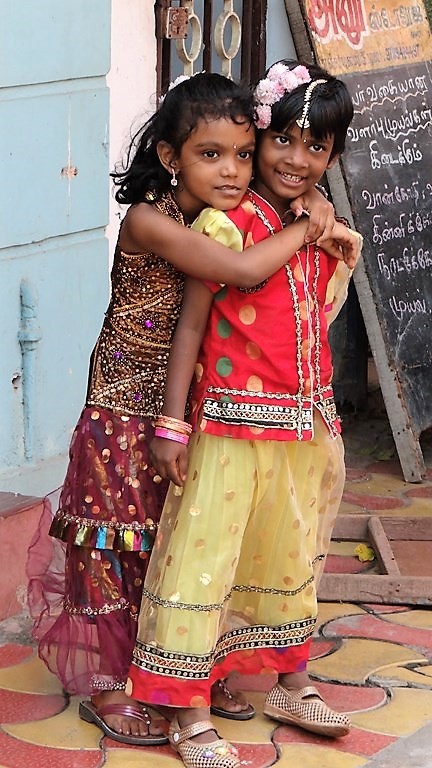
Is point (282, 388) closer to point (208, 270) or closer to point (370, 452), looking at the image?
point (208, 270)

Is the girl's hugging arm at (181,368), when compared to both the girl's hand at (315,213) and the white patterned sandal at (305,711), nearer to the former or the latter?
the girl's hand at (315,213)

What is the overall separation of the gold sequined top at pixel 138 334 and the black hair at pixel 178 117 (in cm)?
6

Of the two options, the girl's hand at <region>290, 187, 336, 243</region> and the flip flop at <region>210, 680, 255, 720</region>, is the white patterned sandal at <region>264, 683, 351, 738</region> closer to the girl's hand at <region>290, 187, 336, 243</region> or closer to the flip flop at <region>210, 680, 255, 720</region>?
the flip flop at <region>210, 680, 255, 720</region>

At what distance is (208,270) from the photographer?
2893mm

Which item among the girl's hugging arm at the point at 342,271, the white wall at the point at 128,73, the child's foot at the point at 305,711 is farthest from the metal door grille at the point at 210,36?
the child's foot at the point at 305,711

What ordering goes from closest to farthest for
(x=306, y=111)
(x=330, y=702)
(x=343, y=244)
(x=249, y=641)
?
(x=306, y=111)
(x=343, y=244)
(x=249, y=641)
(x=330, y=702)

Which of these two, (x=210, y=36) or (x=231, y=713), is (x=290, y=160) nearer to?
(x=231, y=713)

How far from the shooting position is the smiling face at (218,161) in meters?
2.89

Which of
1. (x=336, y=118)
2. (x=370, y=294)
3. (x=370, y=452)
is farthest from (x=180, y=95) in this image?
(x=370, y=452)

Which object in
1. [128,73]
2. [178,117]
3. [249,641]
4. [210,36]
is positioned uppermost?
[210,36]

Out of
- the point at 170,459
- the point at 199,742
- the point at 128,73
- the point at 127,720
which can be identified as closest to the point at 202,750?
the point at 199,742

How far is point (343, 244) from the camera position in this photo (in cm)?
309

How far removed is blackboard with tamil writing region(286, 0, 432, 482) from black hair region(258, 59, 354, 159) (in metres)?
2.61

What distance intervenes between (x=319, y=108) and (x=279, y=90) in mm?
96
